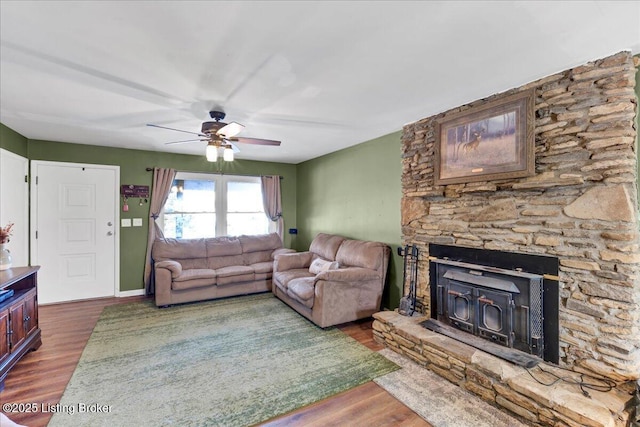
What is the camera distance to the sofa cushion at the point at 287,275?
4.14 meters

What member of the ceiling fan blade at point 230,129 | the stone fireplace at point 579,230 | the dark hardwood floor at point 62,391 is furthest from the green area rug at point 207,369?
the ceiling fan blade at point 230,129

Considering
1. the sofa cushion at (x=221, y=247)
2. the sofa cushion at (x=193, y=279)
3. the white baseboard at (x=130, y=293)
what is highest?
the sofa cushion at (x=221, y=247)

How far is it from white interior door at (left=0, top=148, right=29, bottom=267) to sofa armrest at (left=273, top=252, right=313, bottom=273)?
332cm

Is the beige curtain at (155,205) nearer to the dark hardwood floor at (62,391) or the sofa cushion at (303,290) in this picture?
the dark hardwood floor at (62,391)

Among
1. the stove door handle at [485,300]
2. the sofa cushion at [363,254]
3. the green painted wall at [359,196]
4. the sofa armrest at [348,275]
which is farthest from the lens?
the green painted wall at [359,196]

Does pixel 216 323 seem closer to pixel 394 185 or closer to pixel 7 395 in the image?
pixel 7 395

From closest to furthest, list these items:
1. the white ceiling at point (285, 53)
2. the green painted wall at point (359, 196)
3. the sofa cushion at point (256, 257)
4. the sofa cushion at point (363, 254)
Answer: the white ceiling at point (285, 53) → the sofa cushion at point (363, 254) → the green painted wall at point (359, 196) → the sofa cushion at point (256, 257)

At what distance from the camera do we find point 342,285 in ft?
11.3

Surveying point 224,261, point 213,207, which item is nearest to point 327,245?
point 224,261

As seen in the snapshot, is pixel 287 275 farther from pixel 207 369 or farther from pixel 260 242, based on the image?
pixel 207 369

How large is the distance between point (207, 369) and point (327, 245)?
2.48m

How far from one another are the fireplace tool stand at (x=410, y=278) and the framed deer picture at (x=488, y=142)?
2.74ft

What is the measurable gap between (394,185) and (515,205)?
1.55 metres

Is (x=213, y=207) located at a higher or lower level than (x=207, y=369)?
higher
